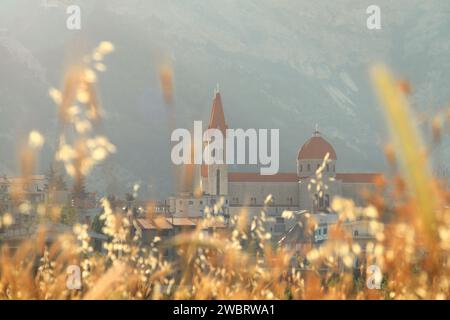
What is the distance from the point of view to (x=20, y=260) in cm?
440

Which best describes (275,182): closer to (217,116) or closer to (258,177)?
(258,177)

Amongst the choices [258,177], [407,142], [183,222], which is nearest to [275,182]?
[258,177]

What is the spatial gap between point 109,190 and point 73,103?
2.98ft

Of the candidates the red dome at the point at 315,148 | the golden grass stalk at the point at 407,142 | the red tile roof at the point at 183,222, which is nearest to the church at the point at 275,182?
the red dome at the point at 315,148

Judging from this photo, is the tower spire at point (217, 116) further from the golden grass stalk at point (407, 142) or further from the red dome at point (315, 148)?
the golden grass stalk at point (407, 142)

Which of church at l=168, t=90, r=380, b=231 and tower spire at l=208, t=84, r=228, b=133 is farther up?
tower spire at l=208, t=84, r=228, b=133

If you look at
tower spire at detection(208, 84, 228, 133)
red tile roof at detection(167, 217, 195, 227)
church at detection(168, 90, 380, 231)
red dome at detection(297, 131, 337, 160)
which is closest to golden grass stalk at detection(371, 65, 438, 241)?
red tile roof at detection(167, 217, 195, 227)

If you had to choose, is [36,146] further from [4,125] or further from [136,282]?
[4,125]

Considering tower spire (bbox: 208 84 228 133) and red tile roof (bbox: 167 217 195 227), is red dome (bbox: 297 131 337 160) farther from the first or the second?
red tile roof (bbox: 167 217 195 227)

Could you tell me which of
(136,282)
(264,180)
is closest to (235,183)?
(264,180)

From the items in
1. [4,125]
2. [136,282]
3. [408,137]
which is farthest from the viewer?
[4,125]

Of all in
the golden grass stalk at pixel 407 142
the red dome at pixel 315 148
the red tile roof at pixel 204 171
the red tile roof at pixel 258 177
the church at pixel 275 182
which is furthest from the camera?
the red dome at pixel 315 148

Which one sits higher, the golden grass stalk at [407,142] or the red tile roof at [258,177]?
the red tile roof at [258,177]
